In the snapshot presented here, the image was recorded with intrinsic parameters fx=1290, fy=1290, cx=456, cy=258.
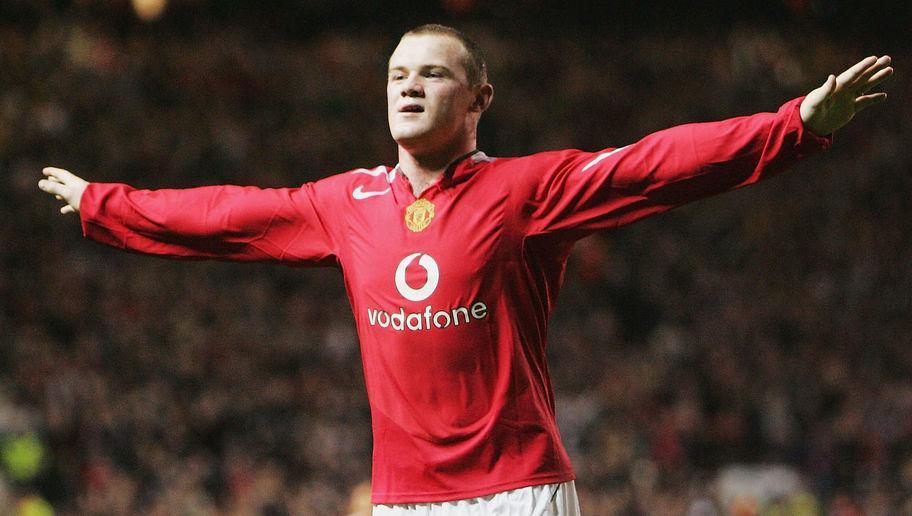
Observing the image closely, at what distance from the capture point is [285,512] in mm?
9844

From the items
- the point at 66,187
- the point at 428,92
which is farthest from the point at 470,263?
the point at 66,187

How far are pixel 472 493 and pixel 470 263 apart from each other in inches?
24.1

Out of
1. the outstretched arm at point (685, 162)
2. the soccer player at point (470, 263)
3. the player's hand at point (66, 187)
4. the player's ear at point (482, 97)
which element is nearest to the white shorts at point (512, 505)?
the soccer player at point (470, 263)

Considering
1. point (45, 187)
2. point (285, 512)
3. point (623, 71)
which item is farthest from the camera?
point (623, 71)

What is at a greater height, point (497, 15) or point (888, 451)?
point (497, 15)

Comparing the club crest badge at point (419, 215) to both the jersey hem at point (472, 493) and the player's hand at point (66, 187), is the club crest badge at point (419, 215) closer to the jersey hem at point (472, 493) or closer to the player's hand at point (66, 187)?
the jersey hem at point (472, 493)

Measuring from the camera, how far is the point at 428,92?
359cm

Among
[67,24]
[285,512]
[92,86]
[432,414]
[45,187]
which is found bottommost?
[285,512]

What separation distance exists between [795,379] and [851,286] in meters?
1.81

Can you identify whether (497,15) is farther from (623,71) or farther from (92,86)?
(92,86)

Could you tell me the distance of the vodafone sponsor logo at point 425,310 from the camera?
3453 millimetres

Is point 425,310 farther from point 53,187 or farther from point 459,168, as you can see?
point 53,187

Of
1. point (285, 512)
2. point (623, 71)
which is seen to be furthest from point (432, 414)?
point (623, 71)

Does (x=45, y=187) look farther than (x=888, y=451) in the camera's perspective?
No
